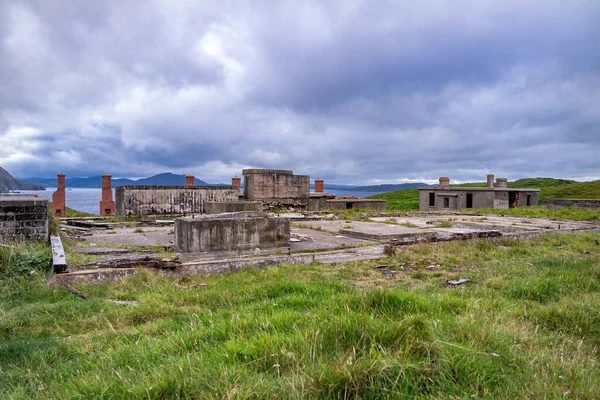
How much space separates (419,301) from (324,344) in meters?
1.36

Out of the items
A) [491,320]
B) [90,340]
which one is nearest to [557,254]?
[491,320]

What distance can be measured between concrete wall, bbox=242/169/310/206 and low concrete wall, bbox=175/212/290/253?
1252 cm

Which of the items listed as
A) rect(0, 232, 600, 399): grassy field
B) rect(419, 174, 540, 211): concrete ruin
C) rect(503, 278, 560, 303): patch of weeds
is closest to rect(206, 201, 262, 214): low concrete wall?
→ rect(0, 232, 600, 399): grassy field

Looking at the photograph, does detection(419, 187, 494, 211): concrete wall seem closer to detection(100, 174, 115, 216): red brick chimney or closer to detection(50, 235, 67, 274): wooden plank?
detection(100, 174, 115, 216): red brick chimney

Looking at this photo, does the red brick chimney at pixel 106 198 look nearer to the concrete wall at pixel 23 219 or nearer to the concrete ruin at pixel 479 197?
the concrete wall at pixel 23 219

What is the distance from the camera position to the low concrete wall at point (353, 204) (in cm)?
2573

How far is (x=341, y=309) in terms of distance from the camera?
3.26 m

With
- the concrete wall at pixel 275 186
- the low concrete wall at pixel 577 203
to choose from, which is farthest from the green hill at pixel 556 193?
the concrete wall at pixel 275 186

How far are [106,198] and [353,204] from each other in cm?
1657

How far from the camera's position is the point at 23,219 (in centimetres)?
778

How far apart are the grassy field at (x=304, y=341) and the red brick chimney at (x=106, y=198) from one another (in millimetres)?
20912

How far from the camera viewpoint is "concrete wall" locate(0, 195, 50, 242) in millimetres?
7559

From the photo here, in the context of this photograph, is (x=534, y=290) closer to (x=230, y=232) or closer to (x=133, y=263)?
(x=230, y=232)

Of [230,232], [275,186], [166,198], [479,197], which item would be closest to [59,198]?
[166,198]
